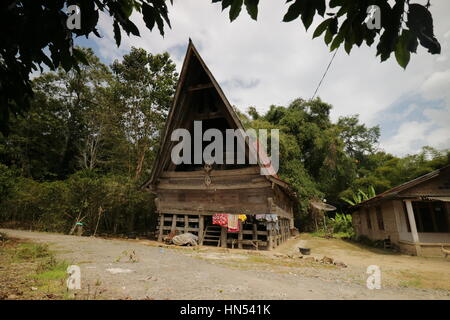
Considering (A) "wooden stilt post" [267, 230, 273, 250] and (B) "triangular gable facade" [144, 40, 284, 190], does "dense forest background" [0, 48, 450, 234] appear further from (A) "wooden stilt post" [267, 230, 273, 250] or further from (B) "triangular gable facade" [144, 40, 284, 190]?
(A) "wooden stilt post" [267, 230, 273, 250]

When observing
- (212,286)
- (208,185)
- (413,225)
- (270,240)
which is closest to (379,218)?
(413,225)

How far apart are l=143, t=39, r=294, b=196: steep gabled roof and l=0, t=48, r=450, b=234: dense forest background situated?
4803mm

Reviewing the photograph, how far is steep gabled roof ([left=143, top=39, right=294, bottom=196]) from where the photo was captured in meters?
10.7

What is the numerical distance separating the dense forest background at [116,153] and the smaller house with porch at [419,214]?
30.8ft

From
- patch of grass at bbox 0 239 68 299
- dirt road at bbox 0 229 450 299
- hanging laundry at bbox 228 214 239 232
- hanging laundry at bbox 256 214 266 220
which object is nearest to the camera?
patch of grass at bbox 0 239 68 299

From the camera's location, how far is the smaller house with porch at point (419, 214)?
37.5 feet

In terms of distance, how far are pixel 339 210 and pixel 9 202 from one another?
38135 millimetres

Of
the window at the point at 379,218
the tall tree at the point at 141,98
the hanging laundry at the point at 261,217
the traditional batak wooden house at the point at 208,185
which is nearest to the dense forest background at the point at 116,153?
the tall tree at the point at 141,98

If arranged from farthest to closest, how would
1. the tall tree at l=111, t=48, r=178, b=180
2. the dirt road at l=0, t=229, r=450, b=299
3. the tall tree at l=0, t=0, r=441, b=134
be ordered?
the tall tree at l=111, t=48, r=178, b=180, the dirt road at l=0, t=229, r=450, b=299, the tall tree at l=0, t=0, r=441, b=134

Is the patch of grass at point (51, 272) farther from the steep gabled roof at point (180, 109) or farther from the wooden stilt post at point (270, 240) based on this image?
the wooden stilt post at point (270, 240)

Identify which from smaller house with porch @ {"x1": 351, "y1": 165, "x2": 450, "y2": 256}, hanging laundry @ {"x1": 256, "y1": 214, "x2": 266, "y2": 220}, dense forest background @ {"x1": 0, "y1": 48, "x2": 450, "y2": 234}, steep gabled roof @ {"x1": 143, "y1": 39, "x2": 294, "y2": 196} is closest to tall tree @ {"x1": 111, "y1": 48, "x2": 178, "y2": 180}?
dense forest background @ {"x1": 0, "y1": 48, "x2": 450, "y2": 234}

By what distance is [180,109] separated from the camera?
472 inches

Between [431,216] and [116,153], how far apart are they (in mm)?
26546
